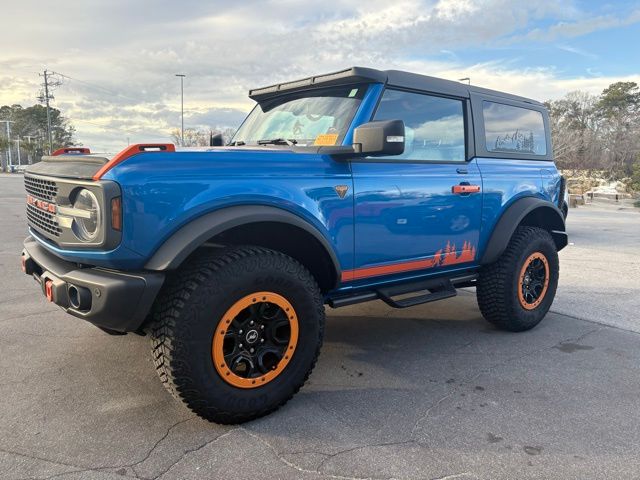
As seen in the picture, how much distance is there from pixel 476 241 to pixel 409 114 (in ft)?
3.78

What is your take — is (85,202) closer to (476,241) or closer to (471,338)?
(476,241)

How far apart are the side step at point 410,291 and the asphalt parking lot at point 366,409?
0.46m

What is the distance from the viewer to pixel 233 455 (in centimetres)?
244

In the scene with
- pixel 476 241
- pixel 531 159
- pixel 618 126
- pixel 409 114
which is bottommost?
pixel 476 241

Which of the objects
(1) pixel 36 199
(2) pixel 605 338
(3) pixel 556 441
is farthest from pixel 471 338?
(1) pixel 36 199

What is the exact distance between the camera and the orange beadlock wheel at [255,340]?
2629 millimetres

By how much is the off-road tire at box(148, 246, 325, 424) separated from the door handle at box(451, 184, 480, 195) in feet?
4.90

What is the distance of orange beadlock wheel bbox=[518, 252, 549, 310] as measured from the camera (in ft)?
14.2

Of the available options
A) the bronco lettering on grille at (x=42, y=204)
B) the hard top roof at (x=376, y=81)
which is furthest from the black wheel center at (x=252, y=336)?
the hard top roof at (x=376, y=81)

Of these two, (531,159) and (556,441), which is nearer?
(556,441)

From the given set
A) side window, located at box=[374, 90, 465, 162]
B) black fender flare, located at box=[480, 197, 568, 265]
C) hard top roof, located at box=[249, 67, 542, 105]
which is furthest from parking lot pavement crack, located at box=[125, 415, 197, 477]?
black fender flare, located at box=[480, 197, 568, 265]

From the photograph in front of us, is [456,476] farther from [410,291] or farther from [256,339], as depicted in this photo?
[410,291]

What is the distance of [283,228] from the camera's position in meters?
2.95

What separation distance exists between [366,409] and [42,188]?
92.4 inches
